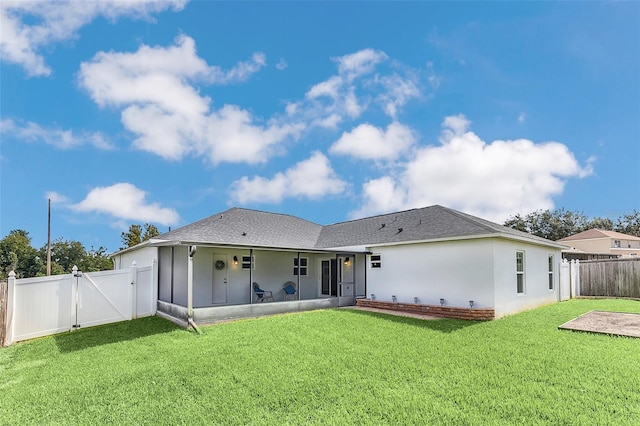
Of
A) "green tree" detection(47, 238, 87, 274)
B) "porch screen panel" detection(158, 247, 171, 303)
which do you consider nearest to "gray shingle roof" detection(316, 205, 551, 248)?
"porch screen panel" detection(158, 247, 171, 303)

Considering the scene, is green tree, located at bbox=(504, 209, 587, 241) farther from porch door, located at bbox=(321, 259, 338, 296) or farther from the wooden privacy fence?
porch door, located at bbox=(321, 259, 338, 296)

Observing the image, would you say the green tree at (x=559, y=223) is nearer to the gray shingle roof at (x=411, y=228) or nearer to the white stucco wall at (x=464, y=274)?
the white stucco wall at (x=464, y=274)

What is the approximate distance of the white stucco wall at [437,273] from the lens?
36.1 feet

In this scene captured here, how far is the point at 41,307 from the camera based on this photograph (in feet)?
32.7

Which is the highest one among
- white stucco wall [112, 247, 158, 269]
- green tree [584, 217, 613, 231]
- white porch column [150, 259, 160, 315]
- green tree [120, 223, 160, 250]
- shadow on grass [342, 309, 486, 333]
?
green tree [584, 217, 613, 231]

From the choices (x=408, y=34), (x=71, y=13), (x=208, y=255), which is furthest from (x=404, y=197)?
(x=71, y=13)

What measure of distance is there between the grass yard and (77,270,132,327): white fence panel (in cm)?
153

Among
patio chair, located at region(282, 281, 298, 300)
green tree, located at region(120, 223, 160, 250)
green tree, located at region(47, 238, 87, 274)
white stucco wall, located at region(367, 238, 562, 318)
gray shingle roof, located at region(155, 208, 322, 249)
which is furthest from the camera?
green tree, located at region(47, 238, 87, 274)

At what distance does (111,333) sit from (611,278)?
22.1 metres

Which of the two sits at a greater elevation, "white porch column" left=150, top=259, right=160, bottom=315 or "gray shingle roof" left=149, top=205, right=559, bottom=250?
"gray shingle roof" left=149, top=205, right=559, bottom=250

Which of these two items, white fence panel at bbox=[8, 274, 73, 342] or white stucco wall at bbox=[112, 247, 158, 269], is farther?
white stucco wall at bbox=[112, 247, 158, 269]

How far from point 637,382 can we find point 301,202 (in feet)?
66.2

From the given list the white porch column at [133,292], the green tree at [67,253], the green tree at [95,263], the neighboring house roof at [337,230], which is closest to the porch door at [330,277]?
the neighboring house roof at [337,230]

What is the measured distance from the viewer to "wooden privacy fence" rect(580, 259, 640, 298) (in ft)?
53.4
